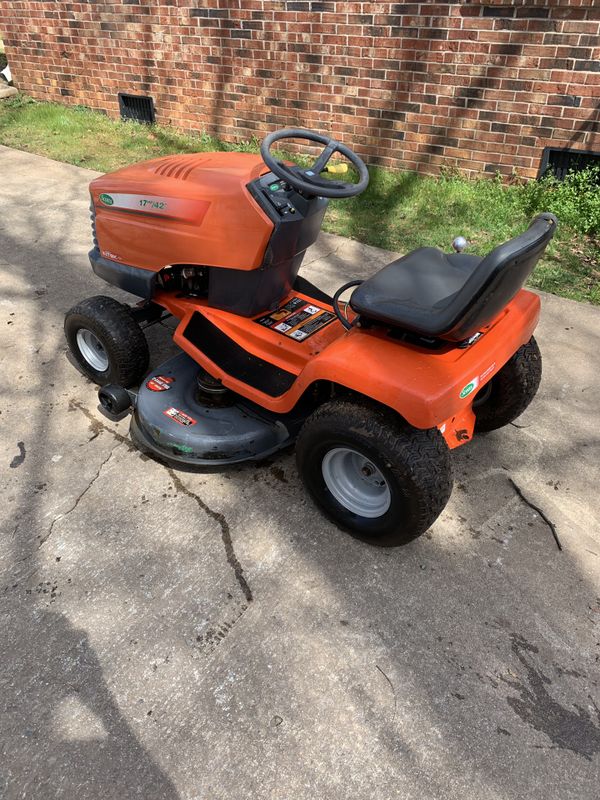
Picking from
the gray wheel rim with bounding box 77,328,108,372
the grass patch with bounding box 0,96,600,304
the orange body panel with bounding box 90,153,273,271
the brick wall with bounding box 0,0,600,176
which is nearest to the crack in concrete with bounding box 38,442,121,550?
the gray wheel rim with bounding box 77,328,108,372

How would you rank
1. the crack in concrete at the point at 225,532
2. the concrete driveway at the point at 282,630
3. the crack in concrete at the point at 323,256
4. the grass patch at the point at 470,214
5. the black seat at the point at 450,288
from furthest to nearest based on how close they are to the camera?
the crack in concrete at the point at 323,256, the grass patch at the point at 470,214, the crack in concrete at the point at 225,532, the black seat at the point at 450,288, the concrete driveway at the point at 282,630

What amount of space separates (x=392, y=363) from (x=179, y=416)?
1.00 m

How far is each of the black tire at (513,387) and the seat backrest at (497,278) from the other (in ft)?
2.27

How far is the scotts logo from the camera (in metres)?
2.02

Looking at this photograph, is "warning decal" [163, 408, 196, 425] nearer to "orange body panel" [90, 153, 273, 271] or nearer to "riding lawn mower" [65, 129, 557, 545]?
"riding lawn mower" [65, 129, 557, 545]

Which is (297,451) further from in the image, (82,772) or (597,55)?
(597,55)

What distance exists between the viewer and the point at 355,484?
2.38 metres

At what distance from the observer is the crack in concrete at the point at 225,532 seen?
218 cm

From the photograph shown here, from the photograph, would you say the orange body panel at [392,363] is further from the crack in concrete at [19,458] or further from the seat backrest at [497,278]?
the crack in concrete at [19,458]

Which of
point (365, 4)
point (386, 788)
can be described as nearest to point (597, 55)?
point (365, 4)

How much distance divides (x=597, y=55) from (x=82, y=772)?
508cm

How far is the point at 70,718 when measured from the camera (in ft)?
5.86

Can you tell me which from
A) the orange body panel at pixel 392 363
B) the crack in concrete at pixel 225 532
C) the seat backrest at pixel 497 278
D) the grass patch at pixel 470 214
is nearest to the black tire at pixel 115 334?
the orange body panel at pixel 392 363

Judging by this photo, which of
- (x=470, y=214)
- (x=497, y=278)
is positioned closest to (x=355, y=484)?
(x=497, y=278)
